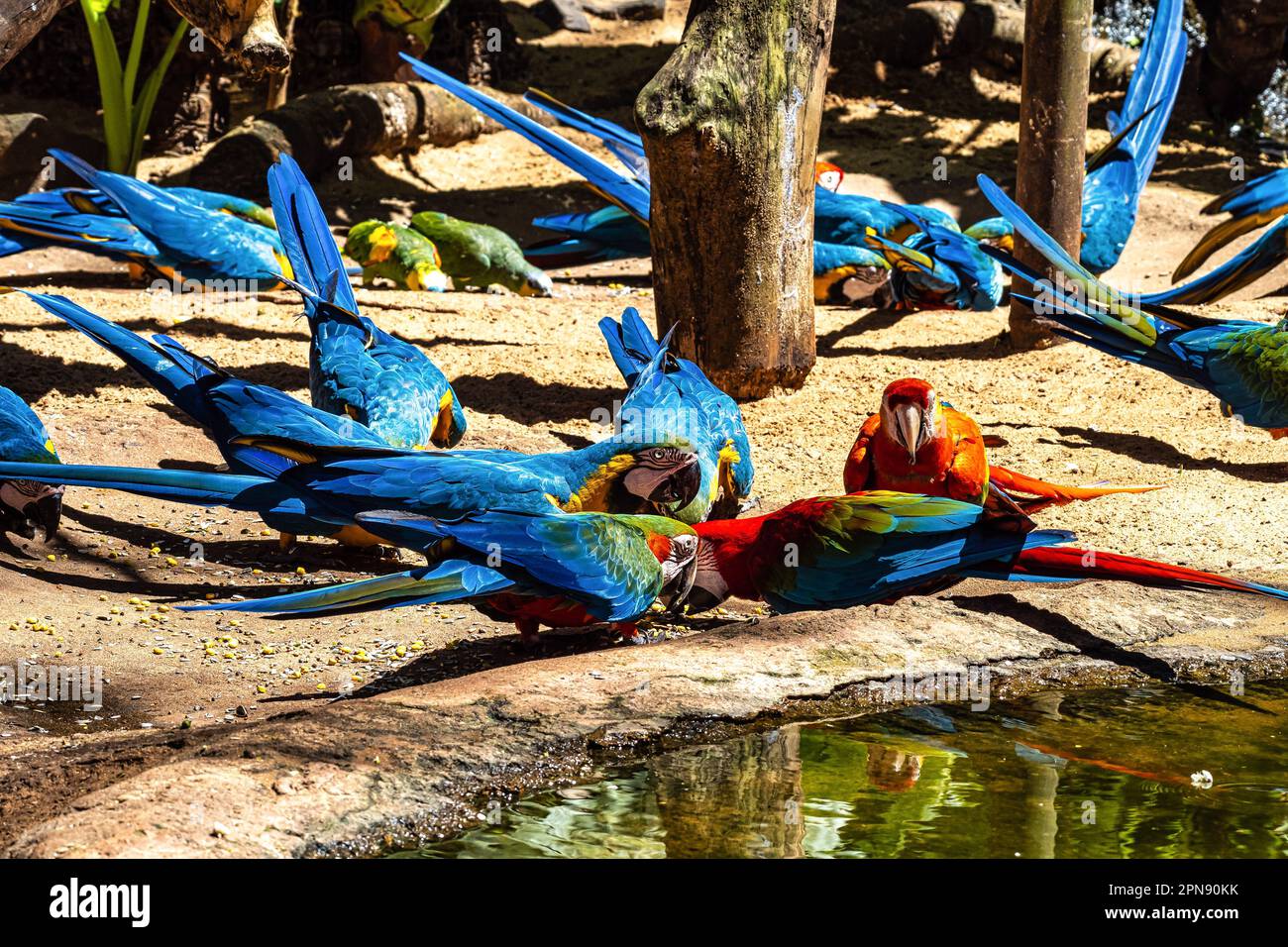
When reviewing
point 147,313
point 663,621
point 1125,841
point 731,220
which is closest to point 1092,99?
point 731,220

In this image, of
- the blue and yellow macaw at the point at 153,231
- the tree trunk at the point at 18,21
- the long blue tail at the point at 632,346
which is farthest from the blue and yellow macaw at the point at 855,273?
the tree trunk at the point at 18,21

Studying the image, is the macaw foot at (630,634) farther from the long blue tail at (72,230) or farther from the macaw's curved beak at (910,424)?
the long blue tail at (72,230)

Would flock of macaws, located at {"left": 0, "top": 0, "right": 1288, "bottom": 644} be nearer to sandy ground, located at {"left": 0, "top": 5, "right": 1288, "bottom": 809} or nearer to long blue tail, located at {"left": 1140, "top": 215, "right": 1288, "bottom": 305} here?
long blue tail, located at {"left": 1140, "top": 215, "right": 1288, "bottom": 305}

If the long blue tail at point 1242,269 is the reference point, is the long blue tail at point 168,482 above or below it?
below

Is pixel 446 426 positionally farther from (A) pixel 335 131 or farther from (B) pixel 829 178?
(A) pixel 335 131

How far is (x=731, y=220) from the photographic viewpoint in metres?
5.34

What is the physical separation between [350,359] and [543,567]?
161 cm

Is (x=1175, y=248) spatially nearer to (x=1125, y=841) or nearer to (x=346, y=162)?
(x=346, y=162)

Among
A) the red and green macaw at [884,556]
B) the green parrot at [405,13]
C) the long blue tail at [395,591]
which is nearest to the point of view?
the long blue tail at [395,591]

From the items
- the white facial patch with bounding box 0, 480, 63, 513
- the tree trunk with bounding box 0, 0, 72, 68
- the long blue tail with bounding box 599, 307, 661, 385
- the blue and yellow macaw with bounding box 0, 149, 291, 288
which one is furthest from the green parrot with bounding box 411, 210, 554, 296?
the white facial patch with bounding box 0, 480, 63, 513

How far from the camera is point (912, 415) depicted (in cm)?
391

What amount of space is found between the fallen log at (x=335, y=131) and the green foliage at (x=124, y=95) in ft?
1.48

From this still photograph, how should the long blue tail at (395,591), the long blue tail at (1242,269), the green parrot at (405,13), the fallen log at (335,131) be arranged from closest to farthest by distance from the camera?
the long blue tail at (395,591), the long blue tail at (1242,269), the fallen log at (335,131), the green parrot at (405,13)

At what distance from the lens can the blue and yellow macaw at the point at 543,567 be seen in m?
3.07
